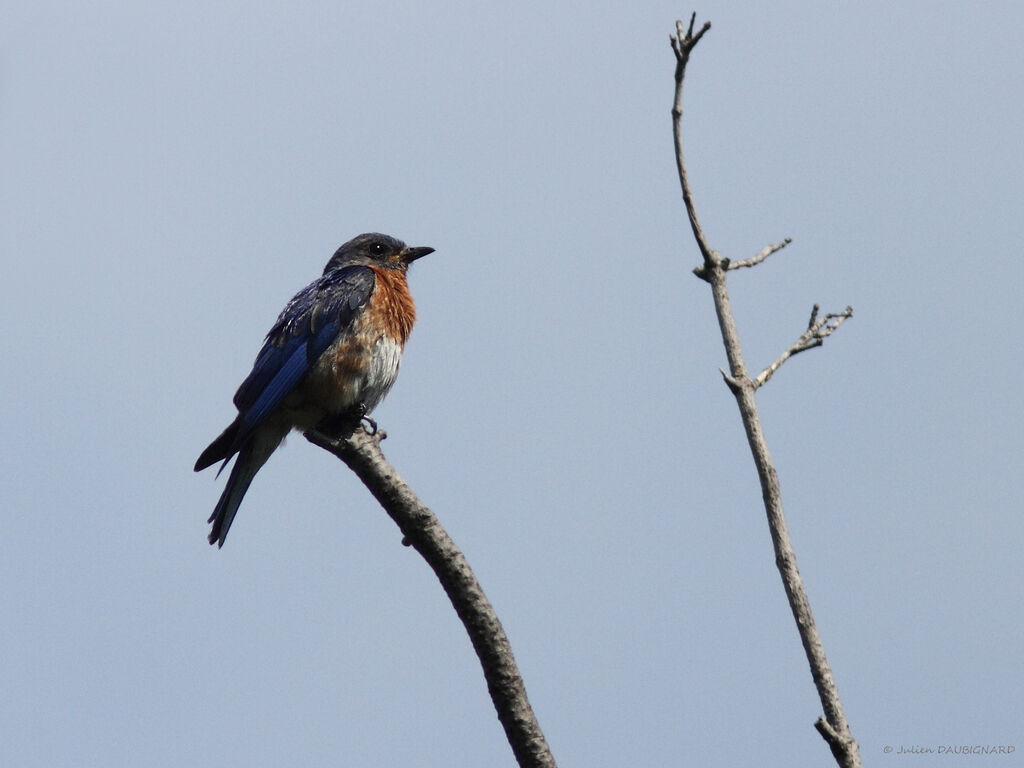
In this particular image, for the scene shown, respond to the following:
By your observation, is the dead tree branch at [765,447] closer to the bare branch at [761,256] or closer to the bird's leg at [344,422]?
the bare branch at [761,256]

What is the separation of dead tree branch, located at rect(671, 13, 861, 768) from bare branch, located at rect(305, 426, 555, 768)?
5.00ft

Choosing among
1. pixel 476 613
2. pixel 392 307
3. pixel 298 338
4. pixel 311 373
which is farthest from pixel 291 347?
pixel 476 613

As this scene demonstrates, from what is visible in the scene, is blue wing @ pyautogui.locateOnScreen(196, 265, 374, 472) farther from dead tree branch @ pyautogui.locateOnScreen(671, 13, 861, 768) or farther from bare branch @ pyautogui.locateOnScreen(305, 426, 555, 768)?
dead tree branch @ pyautogui.locateOnScreen(671, 13, 861, 768)

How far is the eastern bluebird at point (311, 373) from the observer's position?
8.59 meters

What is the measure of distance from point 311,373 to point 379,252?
80.2 inches

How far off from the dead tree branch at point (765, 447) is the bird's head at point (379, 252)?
5.90m

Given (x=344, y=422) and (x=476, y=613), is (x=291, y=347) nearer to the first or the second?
(x=344, y=422)

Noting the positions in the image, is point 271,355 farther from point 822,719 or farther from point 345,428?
point 822,719

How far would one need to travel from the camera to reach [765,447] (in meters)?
3.86

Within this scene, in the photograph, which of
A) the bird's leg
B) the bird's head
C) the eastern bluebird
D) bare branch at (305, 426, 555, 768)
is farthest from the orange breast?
bare branch at (305, 426, 555, 768)

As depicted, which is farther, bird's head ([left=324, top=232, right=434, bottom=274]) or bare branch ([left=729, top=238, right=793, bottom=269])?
bird's head ([left=324, top=232, right=434, bottom=274])

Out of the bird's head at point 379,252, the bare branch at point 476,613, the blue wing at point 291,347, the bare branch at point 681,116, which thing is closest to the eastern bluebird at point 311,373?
the blue wing at point 291,347

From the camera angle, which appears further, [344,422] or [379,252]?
[379,252]

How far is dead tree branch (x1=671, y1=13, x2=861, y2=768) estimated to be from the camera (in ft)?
11.8
